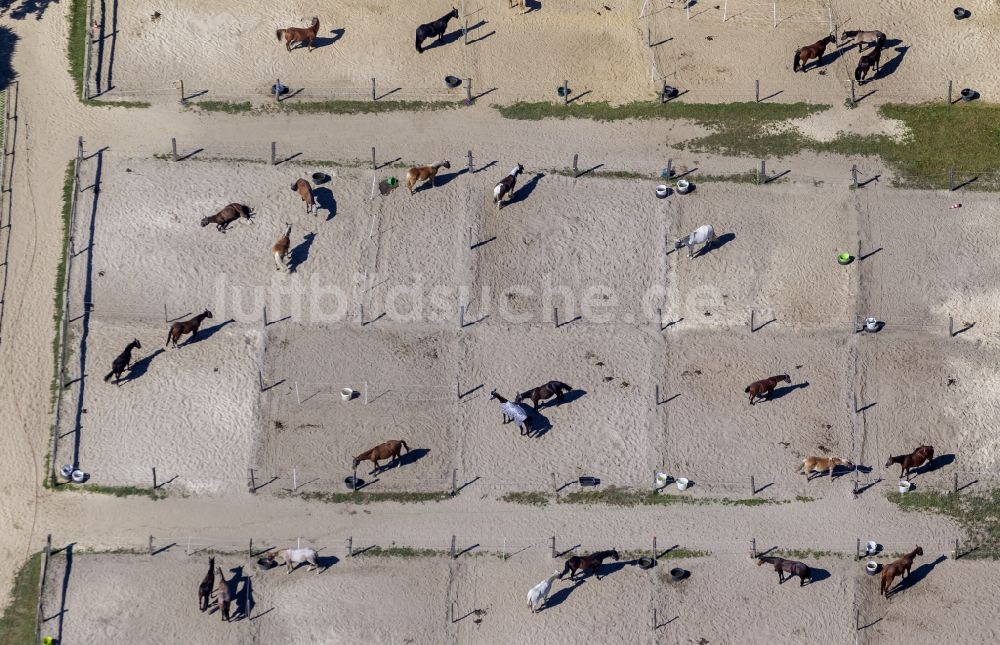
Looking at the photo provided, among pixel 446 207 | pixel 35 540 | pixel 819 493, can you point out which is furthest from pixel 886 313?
pixel 35 540

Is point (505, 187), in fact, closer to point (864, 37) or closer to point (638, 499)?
point (638, 499)

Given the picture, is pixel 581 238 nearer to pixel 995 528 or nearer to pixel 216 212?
pixel 216 212

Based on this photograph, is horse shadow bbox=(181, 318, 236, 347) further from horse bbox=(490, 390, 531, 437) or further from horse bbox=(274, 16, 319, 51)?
horse bbox=(274, 16, 319, 51)

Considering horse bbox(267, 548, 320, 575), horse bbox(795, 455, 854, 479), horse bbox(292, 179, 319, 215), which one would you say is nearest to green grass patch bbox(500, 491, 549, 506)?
horse bbox(267, 548, 320, 575)

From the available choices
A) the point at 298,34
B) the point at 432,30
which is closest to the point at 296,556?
the point at 298,34

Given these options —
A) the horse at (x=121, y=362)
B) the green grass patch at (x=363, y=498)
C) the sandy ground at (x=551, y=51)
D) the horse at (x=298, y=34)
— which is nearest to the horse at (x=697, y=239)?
the sandy ground at (x=551, y=51)

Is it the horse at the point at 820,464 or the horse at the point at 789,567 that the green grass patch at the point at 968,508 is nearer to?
the horse at the point at 820,464
